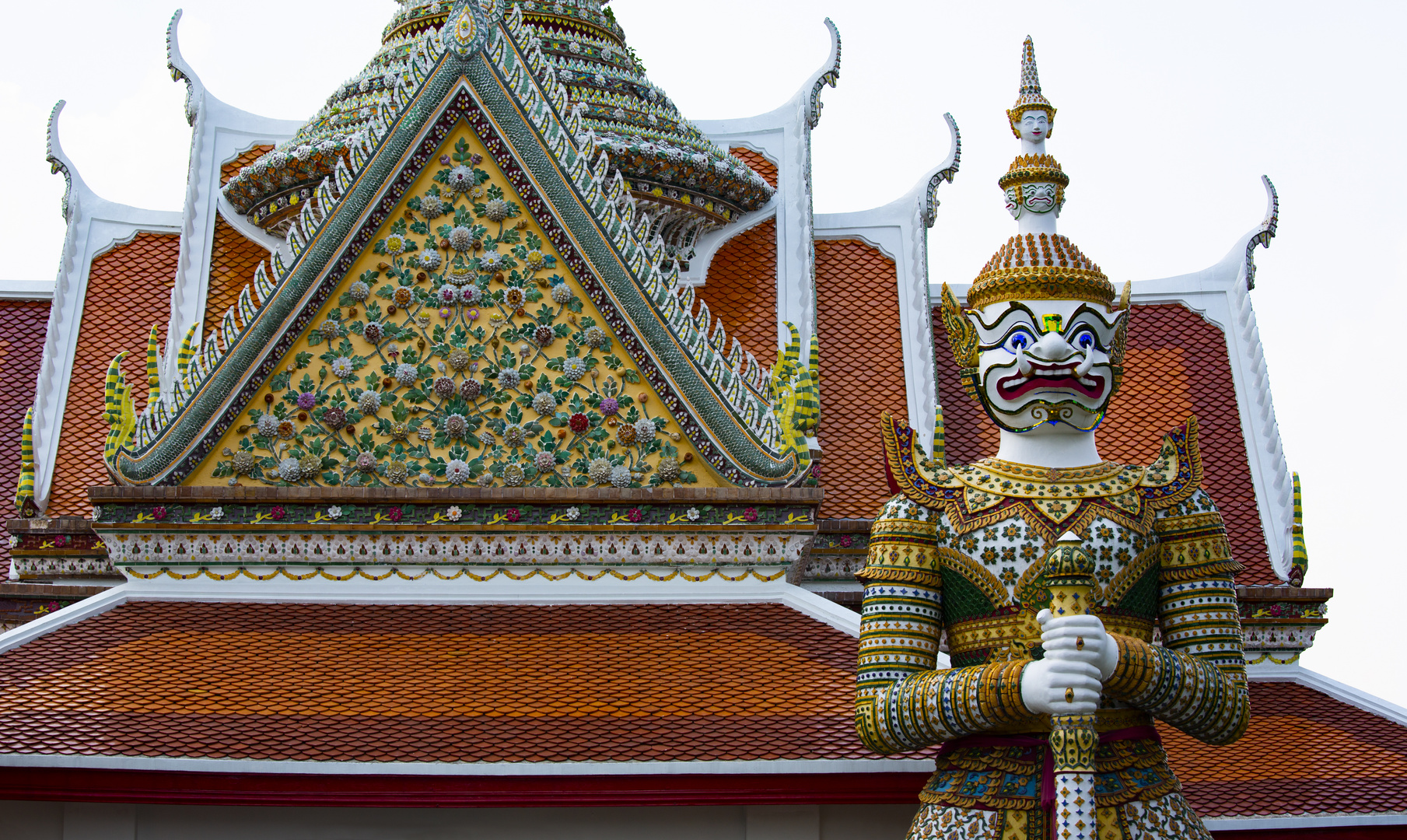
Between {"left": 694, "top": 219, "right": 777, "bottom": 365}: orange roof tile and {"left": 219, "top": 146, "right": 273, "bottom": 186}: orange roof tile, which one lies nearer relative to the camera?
{"left": 694, "top": 219, "right": 777, "bottom": 365}: orange roof tile

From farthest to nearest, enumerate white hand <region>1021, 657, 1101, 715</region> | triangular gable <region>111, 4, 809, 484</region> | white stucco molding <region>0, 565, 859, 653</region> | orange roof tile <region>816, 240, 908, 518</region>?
orange roof tile <region>816, 240, 908, 518</region> → triangular gable <region>111, 4, 809, 484</region> → white stucco molding <region>0, 565, 859, 653</region> → white hand <region>1021, 657, 1101, 715</region>

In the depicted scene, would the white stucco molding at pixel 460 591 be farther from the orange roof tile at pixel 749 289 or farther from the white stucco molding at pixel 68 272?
the orange roof tile at pixel 749 289

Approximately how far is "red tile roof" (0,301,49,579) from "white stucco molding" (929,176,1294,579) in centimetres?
606

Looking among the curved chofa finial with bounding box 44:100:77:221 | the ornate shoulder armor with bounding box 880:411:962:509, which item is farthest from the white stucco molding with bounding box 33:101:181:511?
the ornate shoulder armor with bounding box 880:411:962:509

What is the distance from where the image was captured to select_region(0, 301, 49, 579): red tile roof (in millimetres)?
9406

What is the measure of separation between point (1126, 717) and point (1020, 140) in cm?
209

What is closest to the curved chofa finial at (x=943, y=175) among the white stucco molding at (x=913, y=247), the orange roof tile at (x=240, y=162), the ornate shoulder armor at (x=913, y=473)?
the white stucco molding at (x=913, y=247)

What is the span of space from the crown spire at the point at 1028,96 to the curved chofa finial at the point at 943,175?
16.0 feet

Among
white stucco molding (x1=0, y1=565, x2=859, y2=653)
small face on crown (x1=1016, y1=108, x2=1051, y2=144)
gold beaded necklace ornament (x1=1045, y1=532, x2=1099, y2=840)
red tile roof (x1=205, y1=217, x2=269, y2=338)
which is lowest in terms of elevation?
gold beaded necklace ornament (x1=1045, y1=532, x2=1099, y2=840)

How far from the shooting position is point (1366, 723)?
753 centimetres

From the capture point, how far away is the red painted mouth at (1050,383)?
16.2ft

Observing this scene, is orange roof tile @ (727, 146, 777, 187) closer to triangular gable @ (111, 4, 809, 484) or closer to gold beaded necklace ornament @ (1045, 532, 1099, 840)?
triangular gable @ (111, 4, 809, 484)

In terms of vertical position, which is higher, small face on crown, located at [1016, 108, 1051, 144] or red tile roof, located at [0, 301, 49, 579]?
red tile roof, located at [0, 301, 49, 579]

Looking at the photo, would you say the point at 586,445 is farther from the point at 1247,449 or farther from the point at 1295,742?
the point at 1247,449
